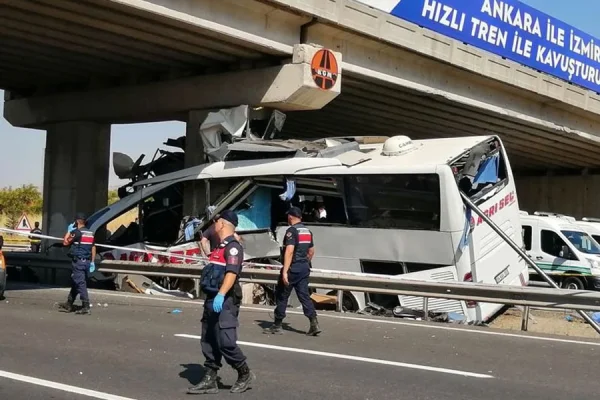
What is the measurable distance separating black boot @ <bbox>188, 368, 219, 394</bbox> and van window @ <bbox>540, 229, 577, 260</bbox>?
17.3m

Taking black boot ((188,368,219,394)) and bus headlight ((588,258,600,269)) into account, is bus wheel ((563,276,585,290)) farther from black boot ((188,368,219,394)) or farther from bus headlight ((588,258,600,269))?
black boot ((188,368,219,394))

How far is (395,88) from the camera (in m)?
19.8

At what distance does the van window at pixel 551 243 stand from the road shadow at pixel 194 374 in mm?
16525

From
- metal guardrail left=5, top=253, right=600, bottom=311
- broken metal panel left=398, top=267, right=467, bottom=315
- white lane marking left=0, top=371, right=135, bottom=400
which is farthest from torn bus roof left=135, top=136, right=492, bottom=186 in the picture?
white lane marking left=0, top=371, right=135, bottom=400

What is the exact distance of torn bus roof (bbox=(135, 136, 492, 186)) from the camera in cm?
1295

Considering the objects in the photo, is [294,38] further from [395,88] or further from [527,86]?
[527,86]

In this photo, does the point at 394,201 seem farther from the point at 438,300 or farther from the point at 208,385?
the point at 208,385

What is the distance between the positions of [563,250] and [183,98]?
452 inches

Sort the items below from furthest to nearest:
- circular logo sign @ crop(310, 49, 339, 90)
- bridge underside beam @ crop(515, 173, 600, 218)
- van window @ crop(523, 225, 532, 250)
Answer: bridge underside beam @ crop(515, 173, 600, 218), van window @ crop(523, 225, 532, 250), circular logo sign @ crop(310, 49, 339, 90)

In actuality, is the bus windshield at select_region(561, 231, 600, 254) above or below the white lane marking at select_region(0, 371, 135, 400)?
above

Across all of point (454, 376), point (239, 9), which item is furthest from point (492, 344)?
point (239, 9)

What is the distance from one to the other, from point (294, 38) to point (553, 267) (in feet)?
34.2

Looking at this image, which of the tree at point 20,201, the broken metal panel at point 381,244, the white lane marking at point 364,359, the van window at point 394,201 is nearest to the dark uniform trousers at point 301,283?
the white lane marking at point 364,359

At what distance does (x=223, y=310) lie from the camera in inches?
247
